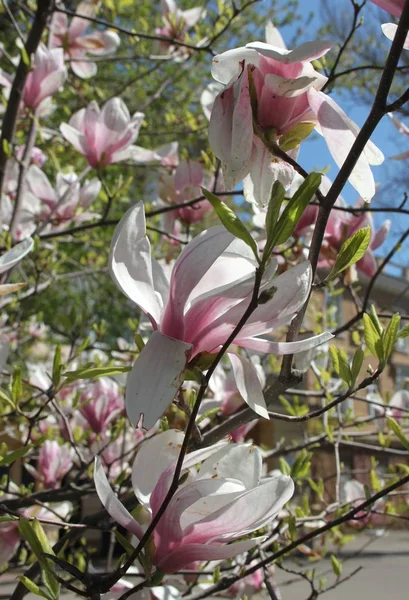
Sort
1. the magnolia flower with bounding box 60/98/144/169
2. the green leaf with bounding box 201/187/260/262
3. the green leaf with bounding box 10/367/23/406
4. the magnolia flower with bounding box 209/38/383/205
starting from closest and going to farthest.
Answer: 1. the green leaf with bounding box 201/187/260/262
2. the magnolia flower with bounding box 209/38/383/205
3. the green leaf with bounding box 10/367/23/406
4. the magnolia flower with bounding box 60/98/144/169

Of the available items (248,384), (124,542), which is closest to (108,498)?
(124,542)

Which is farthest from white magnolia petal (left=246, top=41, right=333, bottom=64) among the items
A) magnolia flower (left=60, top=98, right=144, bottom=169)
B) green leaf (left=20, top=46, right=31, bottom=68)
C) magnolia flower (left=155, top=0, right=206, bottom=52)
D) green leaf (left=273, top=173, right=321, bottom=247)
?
magnolia flower (left=155, top=0, right=206, bottom=52)

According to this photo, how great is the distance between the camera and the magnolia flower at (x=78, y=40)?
1596 mm

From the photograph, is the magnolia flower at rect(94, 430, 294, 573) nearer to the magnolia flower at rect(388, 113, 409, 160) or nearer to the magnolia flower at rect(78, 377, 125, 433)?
the magnolia flower at rect(388, 113, 409, 160)

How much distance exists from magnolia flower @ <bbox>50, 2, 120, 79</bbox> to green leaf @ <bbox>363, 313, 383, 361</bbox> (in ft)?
4.30

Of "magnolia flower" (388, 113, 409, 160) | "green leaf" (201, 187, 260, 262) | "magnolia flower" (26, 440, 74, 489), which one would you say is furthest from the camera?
"magnolia flower" (26, 440, 74, 489)

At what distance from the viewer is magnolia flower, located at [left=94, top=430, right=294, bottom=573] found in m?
0.48

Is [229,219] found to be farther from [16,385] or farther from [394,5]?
[16,385]

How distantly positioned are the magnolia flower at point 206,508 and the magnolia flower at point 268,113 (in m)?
0.24

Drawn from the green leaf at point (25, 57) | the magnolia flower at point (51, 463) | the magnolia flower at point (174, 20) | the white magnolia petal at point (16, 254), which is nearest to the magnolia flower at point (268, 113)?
the white magnolia petal at point (16, 254)

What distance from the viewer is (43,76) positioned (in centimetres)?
133

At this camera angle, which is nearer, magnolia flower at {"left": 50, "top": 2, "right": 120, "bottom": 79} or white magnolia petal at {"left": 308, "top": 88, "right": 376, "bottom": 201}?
white magnolia petal at {"left": 308, "top": 88, "right": 376, "bottom": 201}

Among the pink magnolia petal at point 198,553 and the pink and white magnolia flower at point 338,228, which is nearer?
the pink magnolia petal at point 198,553

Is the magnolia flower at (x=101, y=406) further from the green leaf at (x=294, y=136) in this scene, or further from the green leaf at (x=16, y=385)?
the green leaf at (x=294, y=136)
